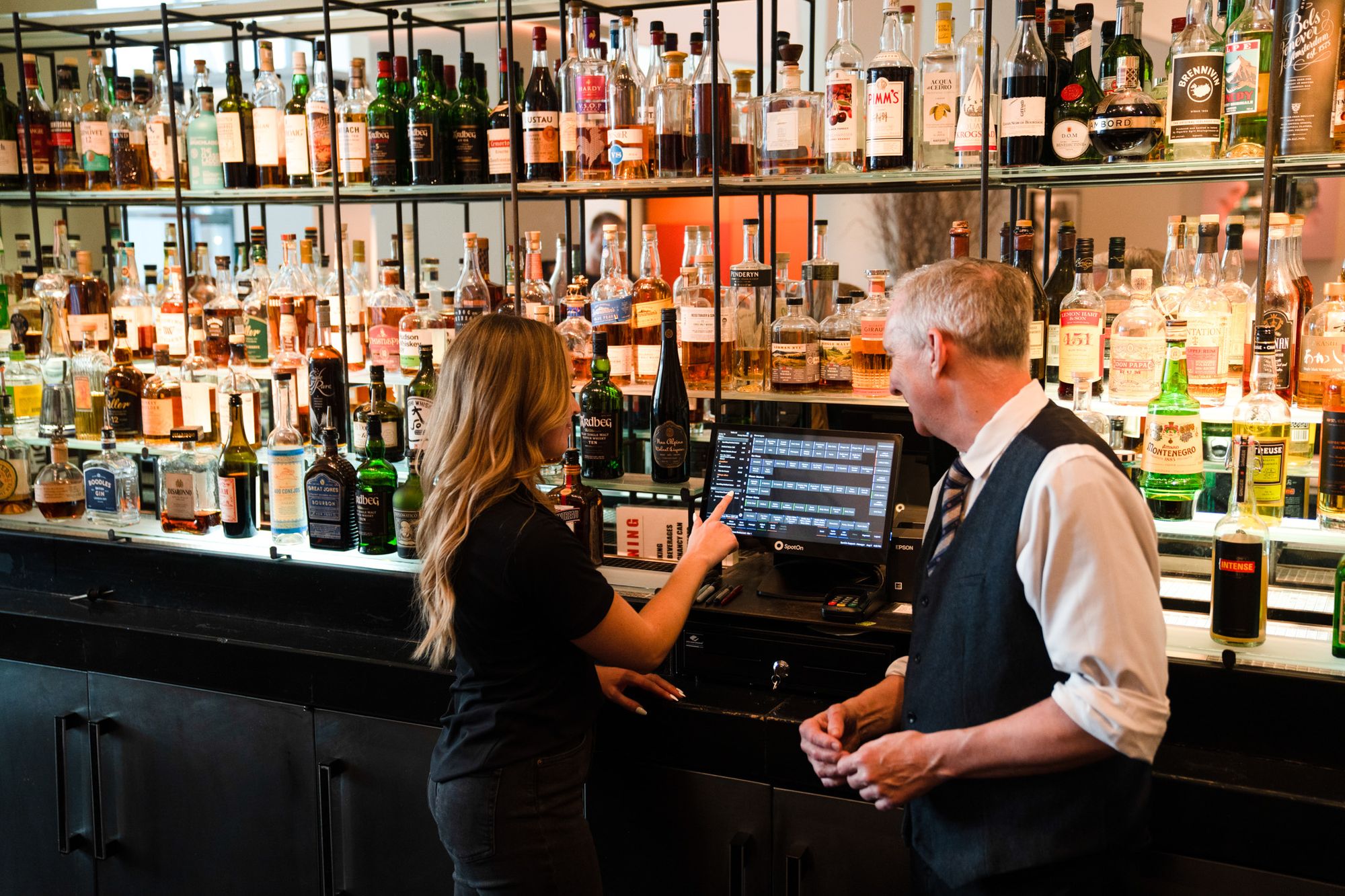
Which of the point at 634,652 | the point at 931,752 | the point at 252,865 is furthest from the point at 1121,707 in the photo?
the point at 252,865

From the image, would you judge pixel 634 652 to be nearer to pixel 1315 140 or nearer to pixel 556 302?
pixel 1315 140

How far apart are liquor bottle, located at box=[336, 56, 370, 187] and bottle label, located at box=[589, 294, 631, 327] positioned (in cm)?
75

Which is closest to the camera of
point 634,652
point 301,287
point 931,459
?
point 634,652

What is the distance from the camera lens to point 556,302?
3.40 metres

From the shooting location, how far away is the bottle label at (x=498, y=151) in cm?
277

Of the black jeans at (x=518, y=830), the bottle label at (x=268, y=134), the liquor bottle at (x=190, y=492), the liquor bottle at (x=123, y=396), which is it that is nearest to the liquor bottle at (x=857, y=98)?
the black jeans at (x=518, y=830)

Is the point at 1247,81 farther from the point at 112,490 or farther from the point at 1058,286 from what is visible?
the point at 112,490

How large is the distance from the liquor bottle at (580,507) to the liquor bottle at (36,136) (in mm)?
1877

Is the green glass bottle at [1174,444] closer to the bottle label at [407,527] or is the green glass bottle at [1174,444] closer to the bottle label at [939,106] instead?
the bottle label at [939,106]

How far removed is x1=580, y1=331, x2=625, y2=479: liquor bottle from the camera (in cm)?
267

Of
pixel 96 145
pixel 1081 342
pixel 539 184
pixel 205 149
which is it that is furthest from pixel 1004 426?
pixel 96 145

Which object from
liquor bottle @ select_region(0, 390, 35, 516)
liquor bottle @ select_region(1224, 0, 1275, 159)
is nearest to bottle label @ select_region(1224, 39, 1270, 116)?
liquor bottle @ select_region(1224, 0, 1275, 159)

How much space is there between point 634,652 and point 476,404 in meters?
0.47

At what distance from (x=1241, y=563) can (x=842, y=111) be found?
1152mm
